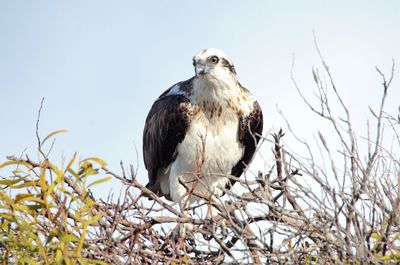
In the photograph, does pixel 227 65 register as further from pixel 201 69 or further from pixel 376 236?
pixel 376 236

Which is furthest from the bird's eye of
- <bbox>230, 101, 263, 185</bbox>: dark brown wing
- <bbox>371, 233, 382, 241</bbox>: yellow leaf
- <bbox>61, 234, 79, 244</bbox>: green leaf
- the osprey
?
<bbox>61, 234, 79, 244</bbox>: green leaf

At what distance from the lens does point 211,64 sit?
853cm

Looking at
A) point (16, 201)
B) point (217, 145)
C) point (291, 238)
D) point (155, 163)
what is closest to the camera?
point (16, 201)

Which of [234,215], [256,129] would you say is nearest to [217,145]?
[256,129]

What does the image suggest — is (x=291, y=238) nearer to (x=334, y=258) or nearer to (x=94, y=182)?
(x=334, y=258)

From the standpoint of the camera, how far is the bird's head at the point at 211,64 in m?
8.49

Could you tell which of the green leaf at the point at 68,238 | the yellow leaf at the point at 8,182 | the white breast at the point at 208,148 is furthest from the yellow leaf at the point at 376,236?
the white breast at the point at 208,148

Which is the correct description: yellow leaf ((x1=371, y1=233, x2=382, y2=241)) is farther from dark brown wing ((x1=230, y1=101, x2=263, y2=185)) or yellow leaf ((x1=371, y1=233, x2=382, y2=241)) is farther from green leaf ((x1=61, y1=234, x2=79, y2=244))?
dark brown wing ((x1=230, y1=101, x2=263, y2=185))

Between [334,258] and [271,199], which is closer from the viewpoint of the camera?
[334,258]

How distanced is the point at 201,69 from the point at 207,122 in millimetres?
627

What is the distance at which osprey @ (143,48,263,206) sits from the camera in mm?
8586

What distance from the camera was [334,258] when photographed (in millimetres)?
4453

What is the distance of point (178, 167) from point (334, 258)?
4605mm

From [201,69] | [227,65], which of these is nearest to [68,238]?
[201,69]
